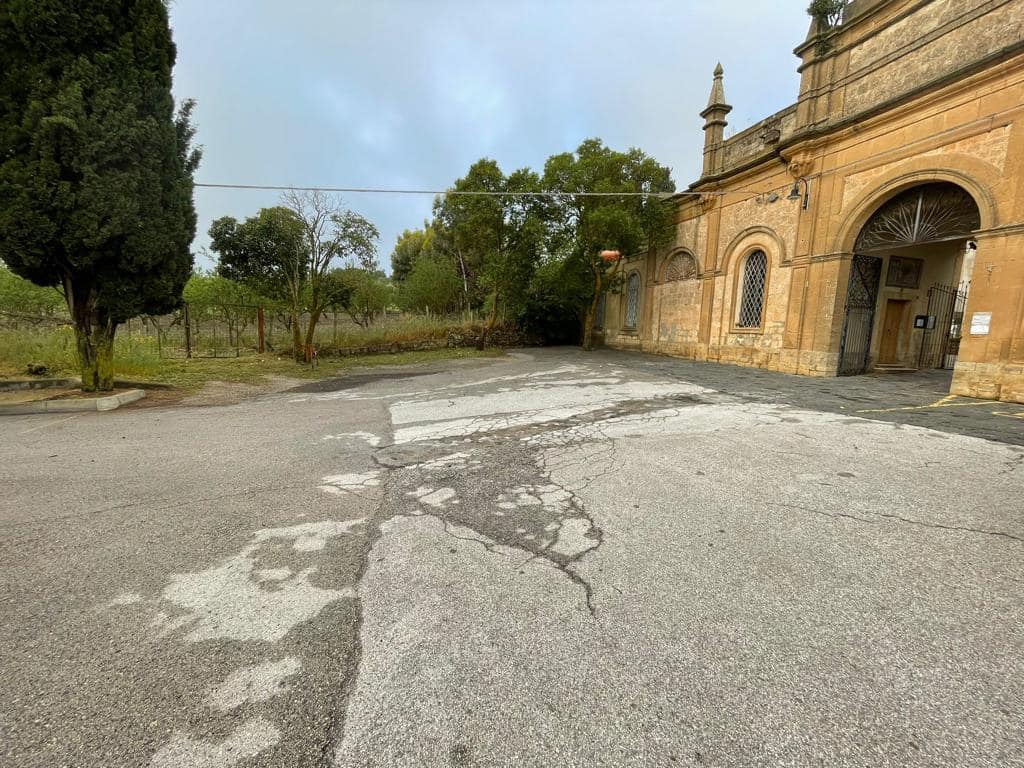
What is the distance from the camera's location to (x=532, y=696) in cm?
162

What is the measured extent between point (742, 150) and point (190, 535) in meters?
17.5

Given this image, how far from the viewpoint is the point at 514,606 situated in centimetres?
215

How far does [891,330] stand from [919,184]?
4.98 metres

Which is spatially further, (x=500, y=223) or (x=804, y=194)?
(x=500, y=223)

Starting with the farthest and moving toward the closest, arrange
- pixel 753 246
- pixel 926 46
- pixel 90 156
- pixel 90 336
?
1. pixel 753 246
2. pixel 926 46
3. pixel 90 336
4. pixel 90 156

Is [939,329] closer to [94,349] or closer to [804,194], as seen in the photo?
[804,194]

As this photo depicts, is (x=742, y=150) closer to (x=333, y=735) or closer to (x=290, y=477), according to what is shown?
(x=290, y=477)

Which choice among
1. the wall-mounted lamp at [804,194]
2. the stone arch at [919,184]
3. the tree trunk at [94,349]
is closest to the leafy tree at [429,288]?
the tree trunk at [94,349]

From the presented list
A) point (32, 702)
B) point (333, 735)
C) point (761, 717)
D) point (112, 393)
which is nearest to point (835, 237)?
point (761, 717)

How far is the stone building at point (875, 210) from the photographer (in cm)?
809

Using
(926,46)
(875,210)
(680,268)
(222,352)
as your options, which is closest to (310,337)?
(222,352)

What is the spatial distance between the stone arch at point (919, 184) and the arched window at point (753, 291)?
2.67m

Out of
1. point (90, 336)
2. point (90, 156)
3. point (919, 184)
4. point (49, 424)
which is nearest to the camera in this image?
point (49, 424)

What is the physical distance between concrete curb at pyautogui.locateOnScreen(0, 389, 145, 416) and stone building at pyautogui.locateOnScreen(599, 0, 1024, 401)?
50.5ft
